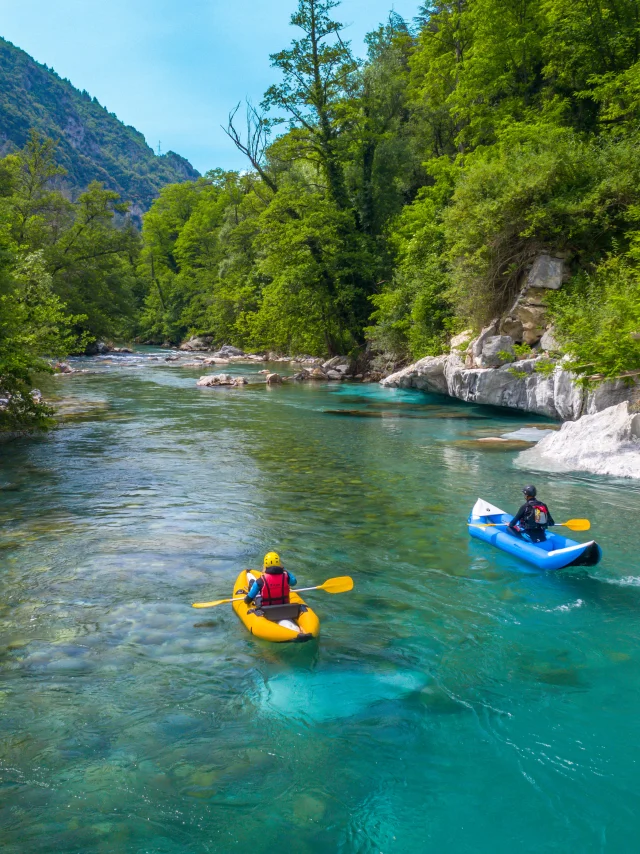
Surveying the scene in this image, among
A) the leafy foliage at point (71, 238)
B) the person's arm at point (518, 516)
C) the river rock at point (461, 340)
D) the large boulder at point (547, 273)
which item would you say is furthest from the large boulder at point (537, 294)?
the leafy foliage at point (71, 238)

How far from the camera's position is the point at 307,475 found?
37.4 ft

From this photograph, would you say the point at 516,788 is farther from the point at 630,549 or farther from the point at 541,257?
the point at 541,257

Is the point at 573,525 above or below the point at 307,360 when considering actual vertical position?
below

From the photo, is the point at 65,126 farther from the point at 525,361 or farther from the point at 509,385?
the point at 525,361

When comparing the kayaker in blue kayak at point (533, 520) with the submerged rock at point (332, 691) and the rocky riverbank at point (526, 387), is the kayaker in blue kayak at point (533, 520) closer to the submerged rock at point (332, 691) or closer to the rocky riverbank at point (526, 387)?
the submerged rock at point (332, 691)

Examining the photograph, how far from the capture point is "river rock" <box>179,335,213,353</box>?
54844 millimetres

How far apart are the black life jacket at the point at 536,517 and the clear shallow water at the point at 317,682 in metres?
0.61

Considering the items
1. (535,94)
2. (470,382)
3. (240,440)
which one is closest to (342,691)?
(240,440)

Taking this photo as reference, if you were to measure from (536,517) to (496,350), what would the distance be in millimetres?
11410

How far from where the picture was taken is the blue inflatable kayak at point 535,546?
6.42m

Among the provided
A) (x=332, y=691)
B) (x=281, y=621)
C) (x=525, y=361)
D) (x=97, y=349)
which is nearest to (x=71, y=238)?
(x=97, y=349)

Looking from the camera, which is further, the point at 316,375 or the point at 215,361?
the point at 215,361

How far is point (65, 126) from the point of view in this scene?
17638 centimetres

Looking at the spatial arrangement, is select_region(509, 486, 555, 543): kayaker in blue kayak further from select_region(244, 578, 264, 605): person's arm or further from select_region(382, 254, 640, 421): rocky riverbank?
select_region(382, 254, 640, 421): rocky riverbank
